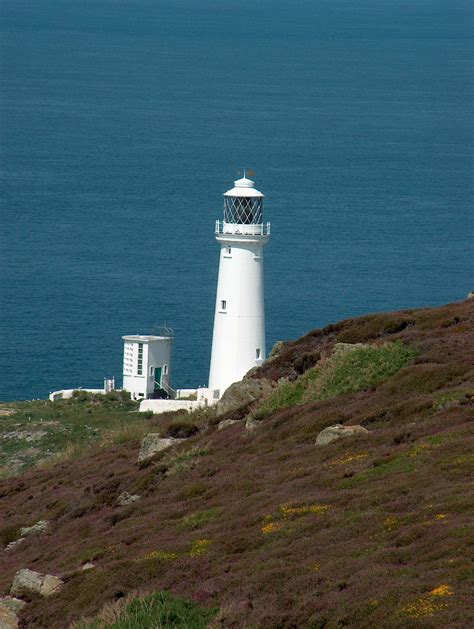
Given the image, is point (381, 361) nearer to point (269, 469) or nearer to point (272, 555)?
point (269, 469)

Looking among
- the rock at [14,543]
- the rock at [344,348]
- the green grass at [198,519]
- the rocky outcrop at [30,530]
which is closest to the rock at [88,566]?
the green grass at [198,519]

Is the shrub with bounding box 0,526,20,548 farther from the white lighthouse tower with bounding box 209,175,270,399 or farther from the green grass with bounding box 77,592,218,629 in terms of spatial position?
the white lighthouse tower with bounding box 209,175,270,399

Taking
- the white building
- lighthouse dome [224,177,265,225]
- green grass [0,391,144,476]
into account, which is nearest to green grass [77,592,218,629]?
green grass [0,391,144,476]

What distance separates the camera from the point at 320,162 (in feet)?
447

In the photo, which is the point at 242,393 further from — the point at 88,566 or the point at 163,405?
the point at 163,405

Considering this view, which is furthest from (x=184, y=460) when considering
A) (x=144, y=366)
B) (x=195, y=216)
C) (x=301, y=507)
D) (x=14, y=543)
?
(x=195, y=216)

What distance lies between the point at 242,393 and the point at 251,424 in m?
4.46

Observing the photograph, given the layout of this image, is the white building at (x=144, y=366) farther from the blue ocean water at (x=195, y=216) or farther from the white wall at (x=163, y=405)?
the blue ocean water at (x=195, y=216)

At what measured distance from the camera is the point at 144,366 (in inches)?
1905

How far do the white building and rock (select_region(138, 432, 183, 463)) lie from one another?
20.3 m

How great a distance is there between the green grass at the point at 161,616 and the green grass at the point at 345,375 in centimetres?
1041

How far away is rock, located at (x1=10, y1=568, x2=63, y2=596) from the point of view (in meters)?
17.5

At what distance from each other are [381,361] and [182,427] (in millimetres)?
5001

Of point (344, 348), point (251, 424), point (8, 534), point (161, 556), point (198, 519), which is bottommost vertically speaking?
point (161, 556)
